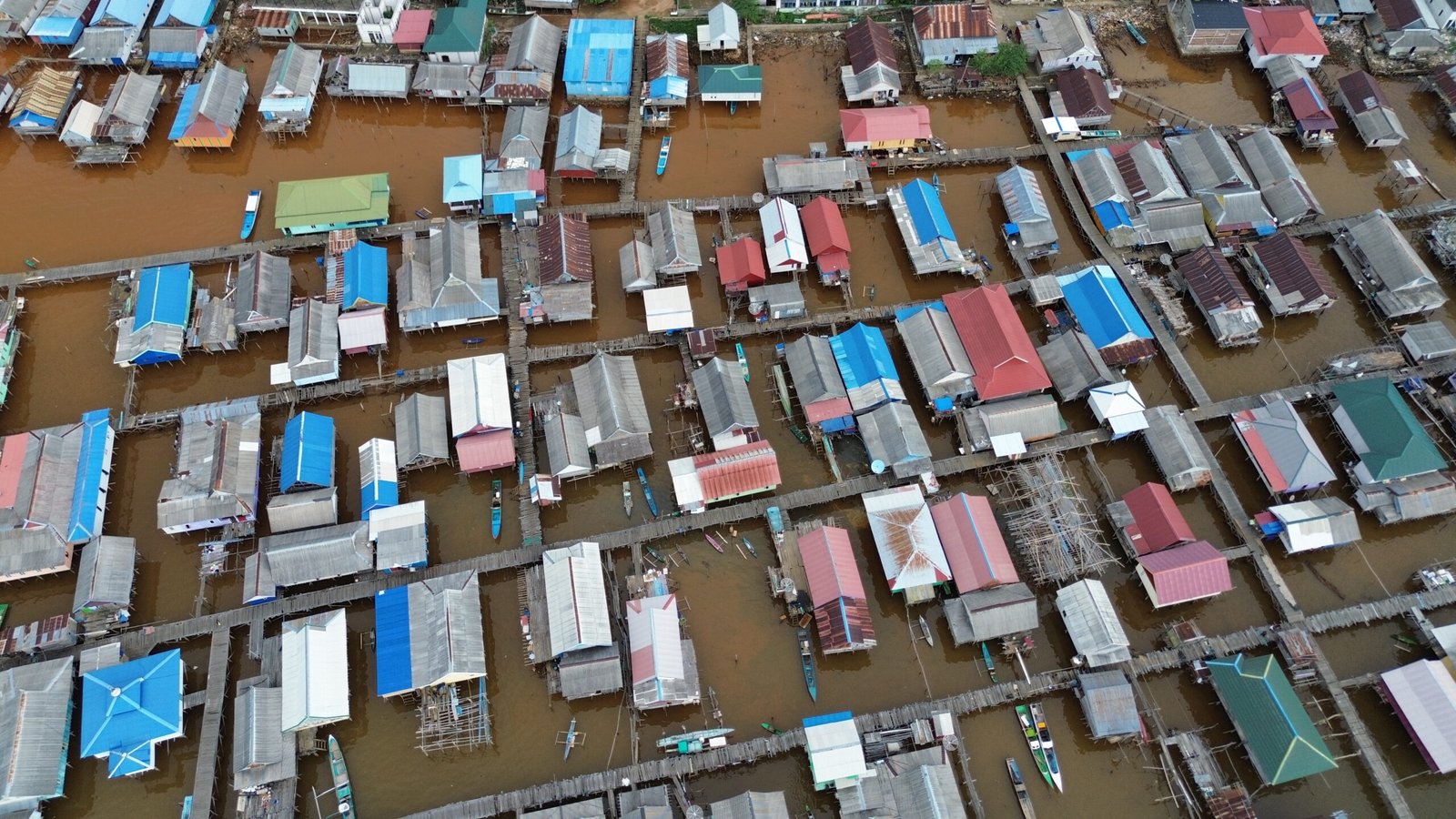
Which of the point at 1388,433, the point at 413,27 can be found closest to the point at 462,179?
the point at 413,27

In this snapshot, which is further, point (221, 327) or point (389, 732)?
point (221, 327)

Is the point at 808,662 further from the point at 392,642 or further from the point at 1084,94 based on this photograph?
the point at 1084,94

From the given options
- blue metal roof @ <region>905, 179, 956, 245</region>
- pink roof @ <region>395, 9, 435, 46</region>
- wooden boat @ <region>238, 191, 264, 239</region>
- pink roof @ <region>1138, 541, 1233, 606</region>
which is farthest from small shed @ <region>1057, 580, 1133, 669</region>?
pink roof @ <region>395, 9, 435, 46</region>

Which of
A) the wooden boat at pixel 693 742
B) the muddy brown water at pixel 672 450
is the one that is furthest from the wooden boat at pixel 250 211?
the wooden boat at pixel 693 742

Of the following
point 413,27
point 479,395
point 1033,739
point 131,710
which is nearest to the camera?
point 131,710

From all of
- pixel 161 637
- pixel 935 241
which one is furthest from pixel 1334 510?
pixel 161 637

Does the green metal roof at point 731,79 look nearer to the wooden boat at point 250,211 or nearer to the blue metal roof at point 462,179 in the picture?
the blue metal roof at point 462,179

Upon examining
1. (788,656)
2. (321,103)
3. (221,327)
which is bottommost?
(788,656)

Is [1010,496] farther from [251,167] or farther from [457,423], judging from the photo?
[251,167]
